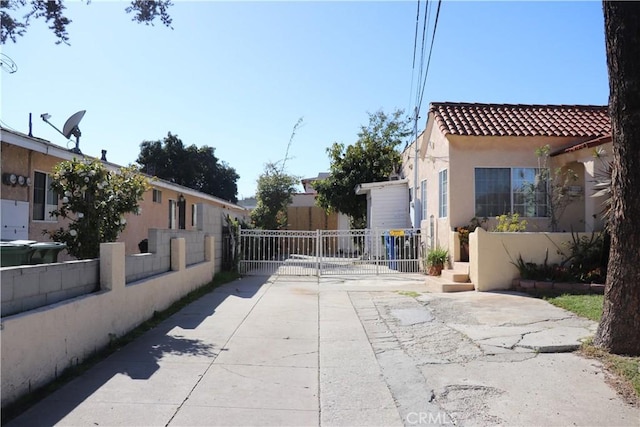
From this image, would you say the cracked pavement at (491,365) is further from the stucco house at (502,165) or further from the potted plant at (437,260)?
the stucco house at (502,165)

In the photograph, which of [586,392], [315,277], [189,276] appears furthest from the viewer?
[315,277]

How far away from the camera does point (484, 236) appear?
1130cm

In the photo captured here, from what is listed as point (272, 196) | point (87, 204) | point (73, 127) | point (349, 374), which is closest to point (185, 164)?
point (272, 196)

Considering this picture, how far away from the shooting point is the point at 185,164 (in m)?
41.1

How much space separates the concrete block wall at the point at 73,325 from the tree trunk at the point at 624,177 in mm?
6177

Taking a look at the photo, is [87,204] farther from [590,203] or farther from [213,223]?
[590,203]

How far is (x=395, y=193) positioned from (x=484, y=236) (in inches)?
317

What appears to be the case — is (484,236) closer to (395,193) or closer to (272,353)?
(272,353)

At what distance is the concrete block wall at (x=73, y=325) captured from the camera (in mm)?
4387

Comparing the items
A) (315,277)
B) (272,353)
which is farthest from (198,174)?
(272,353)

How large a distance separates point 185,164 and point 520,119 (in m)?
31.7

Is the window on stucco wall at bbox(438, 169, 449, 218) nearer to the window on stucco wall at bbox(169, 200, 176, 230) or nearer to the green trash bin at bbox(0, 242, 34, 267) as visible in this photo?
the window on stucco wall at bbox(169, 200, 176, 230)

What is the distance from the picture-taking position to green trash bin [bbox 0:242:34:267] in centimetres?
577

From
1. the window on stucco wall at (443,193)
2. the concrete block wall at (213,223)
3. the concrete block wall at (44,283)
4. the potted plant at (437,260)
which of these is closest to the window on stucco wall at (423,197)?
the window on stucco wall at (443,193)
